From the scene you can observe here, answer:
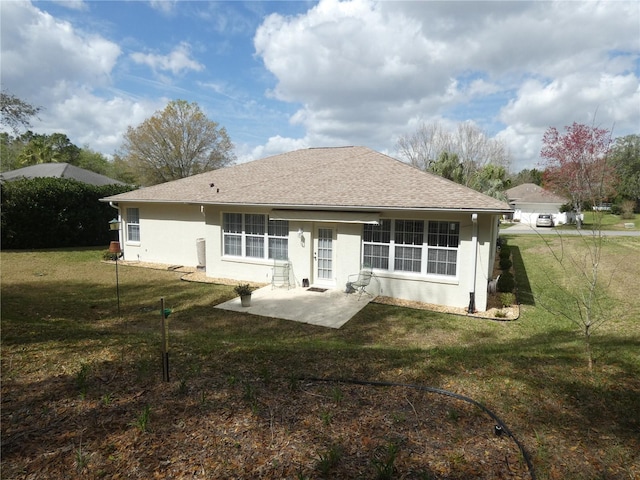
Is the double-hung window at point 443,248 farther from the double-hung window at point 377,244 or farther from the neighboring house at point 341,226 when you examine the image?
the double-hung window at point 377,244

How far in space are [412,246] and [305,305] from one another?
11.9 ft

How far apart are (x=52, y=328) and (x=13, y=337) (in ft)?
3.17

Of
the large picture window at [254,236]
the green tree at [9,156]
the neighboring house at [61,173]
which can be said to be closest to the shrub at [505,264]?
the large picture window at [254,236]

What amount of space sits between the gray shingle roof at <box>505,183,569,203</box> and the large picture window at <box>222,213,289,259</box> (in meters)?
44.3

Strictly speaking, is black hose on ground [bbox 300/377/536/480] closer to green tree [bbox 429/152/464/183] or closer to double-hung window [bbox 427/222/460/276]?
double-hung window [bbox 427/222/460/276]

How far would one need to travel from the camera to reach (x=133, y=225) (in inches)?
708

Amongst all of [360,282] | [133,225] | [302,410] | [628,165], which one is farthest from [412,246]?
[628,165]

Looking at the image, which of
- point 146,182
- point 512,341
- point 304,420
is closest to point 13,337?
point 304,420

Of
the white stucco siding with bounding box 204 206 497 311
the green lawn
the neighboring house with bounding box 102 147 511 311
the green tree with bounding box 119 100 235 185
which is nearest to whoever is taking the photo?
the green lawn

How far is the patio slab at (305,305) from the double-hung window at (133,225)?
8902mm

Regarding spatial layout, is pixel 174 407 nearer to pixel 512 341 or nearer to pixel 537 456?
pixel 537 456

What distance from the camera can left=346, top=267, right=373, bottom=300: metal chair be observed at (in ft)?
37.4

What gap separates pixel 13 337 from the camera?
6.09 meters

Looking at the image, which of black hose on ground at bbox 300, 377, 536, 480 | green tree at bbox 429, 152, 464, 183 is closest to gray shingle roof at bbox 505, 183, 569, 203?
green tree at bbox 429, 152, 464, 183
